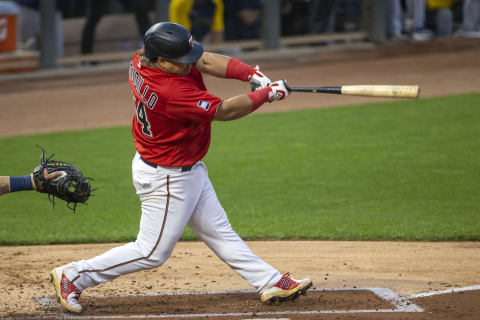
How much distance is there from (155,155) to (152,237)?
0.46m

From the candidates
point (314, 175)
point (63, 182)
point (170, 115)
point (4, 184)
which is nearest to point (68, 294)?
point (63, 182)

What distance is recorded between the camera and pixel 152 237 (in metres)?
4.33

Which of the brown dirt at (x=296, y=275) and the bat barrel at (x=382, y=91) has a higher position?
the bat barrel at (x=382, y=91)

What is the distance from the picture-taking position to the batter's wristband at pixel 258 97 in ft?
13.8

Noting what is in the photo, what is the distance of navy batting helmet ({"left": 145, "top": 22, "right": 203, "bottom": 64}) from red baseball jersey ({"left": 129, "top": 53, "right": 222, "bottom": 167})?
112 mm

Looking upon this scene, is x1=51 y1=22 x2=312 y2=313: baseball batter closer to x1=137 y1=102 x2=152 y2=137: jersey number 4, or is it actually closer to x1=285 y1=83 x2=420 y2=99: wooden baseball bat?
x1=137 y1=102 x2=152 y2=137: jersey number 4

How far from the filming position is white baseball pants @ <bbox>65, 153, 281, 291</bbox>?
4320 millimetres

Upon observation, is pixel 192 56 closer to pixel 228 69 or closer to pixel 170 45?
pixel 170 45

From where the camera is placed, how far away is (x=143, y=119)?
4.28 metres

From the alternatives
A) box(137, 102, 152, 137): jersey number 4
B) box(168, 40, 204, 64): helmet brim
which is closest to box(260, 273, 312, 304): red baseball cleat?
box(137, 102, 152, 137): jersey number 4

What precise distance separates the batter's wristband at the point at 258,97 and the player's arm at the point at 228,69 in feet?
0.81

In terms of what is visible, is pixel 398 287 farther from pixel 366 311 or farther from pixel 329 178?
pixel 329 178

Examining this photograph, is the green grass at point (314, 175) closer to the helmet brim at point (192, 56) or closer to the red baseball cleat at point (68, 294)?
the red baseball cleat at point (68, 294)

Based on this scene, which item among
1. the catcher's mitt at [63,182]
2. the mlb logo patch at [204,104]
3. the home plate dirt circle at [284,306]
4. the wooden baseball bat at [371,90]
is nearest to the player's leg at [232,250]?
the home plate dirt circle at [284,306]
